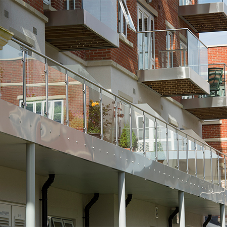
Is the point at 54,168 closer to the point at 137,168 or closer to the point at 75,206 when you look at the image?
the point at 137,168

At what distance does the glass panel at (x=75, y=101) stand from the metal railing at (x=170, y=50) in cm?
857

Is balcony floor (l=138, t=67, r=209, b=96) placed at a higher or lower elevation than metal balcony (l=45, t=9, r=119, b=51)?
lower

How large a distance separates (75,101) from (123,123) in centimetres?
223

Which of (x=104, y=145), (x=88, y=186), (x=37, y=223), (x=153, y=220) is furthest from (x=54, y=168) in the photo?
(x=153, y=220)

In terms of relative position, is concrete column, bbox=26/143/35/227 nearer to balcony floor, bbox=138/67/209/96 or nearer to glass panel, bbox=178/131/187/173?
glass panel, bbox=178/131/187/173

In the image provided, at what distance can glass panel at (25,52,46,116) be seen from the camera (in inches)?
356

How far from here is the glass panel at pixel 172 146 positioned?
15148 mm

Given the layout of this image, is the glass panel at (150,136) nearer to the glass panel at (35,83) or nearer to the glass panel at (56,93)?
the glass panel at (56,93)

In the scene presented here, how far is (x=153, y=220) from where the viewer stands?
19469mm

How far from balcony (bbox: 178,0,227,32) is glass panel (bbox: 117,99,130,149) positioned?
38.3 feet

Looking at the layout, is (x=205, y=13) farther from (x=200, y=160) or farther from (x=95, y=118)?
(x=95, y=118)

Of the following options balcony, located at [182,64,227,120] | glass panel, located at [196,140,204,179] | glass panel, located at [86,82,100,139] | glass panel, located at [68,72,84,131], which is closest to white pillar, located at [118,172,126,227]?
glass panel, located at [86,82,100,139]

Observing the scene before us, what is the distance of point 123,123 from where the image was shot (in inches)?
497

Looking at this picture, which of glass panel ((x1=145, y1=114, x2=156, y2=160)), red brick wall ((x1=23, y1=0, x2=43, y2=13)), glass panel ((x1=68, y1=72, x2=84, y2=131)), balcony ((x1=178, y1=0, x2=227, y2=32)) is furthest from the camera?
balcony ((x1=178, y1=0, x2=227, y2=32))
